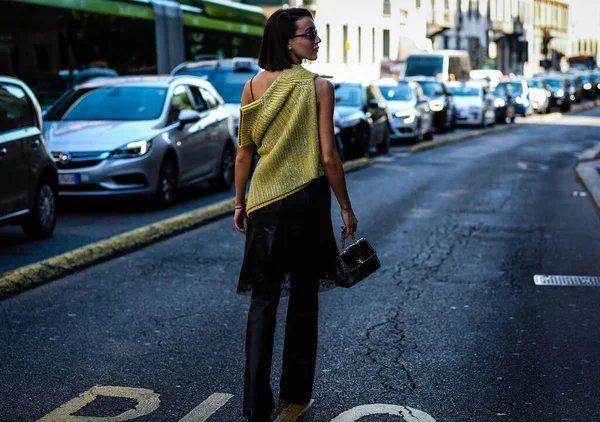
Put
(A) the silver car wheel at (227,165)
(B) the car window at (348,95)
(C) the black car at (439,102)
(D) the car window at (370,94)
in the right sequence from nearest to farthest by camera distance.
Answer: (A) the silver car wheel at (227,165) < (B) the car window at (348,95) < (D) the car window at (370,94) < (C) the black car at (439,102)

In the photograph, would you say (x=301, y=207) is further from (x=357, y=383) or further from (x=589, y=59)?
(x=589, y=59)

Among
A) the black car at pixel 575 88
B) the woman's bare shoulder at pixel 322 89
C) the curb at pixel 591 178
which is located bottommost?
the black car at pixel 575 88

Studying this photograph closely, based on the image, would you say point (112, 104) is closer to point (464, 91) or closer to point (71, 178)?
point (71, 178)

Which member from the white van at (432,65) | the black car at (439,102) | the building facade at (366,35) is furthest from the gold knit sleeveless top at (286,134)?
the building facade at (366,35)

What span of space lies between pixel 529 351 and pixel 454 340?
1.55 feet

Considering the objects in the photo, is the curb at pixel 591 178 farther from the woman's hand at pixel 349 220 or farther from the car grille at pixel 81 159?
the woman's hand at pixel 349 220

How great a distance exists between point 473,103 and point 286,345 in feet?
109

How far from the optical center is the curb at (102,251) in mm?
8734

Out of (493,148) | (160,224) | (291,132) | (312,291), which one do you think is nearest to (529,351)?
(312,291)

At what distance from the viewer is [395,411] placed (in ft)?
17.6

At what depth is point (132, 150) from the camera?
45.6 feet

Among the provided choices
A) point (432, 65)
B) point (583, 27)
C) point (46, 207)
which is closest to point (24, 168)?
point (46, 207)

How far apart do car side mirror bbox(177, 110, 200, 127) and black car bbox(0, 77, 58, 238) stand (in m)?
3.13

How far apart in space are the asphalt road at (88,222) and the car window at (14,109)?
3.63 ft
